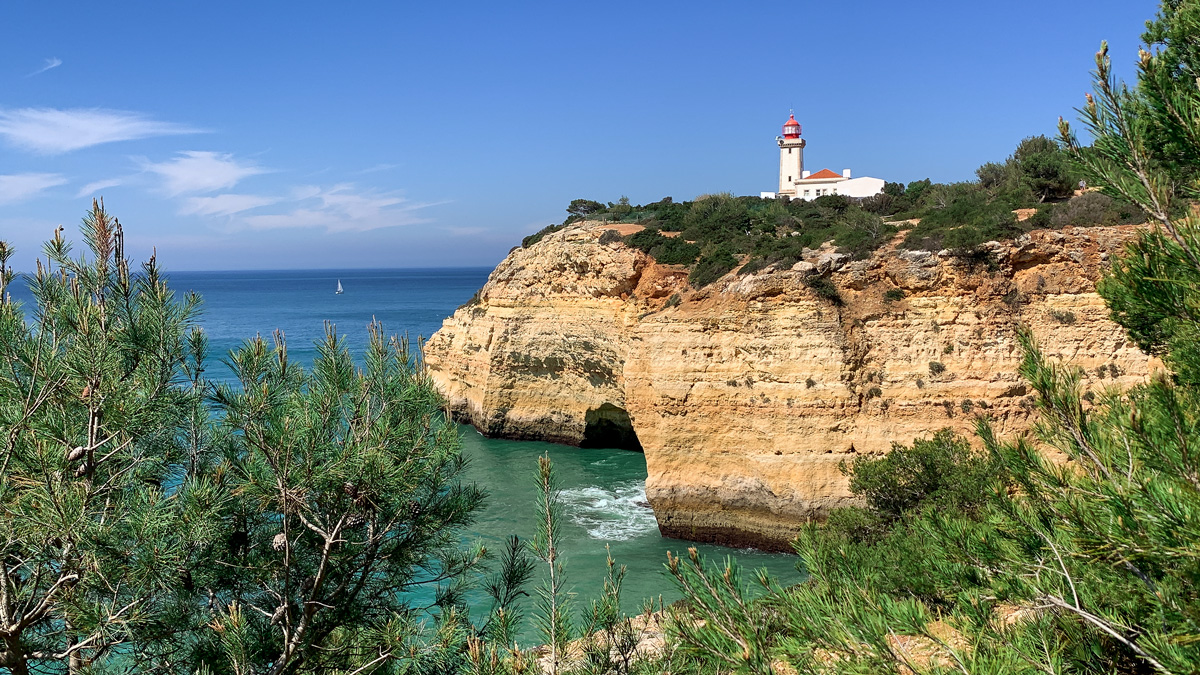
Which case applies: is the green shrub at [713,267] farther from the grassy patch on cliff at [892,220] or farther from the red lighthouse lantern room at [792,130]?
the red lighthouse lantern room at [792,130]

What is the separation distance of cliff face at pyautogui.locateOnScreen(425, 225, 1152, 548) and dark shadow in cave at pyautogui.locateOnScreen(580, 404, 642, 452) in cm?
649

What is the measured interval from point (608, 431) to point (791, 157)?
24642mm

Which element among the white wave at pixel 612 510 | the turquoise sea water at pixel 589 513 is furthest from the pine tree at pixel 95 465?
the white wave at pixel 612 510

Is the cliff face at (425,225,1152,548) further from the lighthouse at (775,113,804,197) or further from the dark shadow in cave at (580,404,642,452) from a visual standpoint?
the lighthouse at (775,113,804,197)

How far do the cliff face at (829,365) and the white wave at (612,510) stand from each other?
119 centimetres

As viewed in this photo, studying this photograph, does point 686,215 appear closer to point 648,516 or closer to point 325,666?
point 648,516

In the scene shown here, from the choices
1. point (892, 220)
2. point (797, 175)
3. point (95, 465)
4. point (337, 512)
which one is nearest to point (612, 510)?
point (892, 220)

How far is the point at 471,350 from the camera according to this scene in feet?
94.7

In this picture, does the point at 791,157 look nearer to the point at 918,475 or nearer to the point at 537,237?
the point at 537,237

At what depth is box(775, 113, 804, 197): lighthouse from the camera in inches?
1693

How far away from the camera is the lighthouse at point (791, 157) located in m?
43.0

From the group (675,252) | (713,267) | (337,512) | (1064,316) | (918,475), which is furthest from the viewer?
(675,252)

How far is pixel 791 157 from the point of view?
43312 mm

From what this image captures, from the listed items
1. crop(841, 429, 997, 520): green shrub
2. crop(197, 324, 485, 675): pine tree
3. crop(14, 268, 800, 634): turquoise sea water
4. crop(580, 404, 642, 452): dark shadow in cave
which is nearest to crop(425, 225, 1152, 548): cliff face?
crop(14, 268, 800, 634): turquoise sea water
